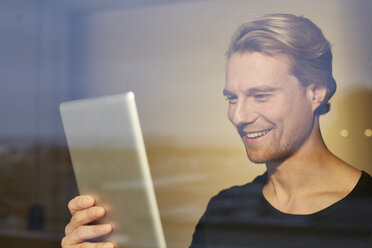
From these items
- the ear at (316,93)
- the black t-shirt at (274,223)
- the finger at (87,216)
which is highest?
the ear at (316,93)

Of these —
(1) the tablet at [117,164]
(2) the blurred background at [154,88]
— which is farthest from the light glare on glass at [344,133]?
(1) the tablet at [117,164]

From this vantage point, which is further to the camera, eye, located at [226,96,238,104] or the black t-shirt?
eye, located at [226,96,238,104]

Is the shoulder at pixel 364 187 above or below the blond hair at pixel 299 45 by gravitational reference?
below

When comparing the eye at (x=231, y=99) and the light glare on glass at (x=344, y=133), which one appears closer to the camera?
the light glare on glass at (x=344, y=133)

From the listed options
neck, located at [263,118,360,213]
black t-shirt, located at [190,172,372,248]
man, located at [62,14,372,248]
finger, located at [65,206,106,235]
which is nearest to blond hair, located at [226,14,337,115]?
man, located at [62,14,372,248]

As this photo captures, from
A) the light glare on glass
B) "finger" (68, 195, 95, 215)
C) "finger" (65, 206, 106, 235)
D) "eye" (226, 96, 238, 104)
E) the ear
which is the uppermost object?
"eye" (226, 96, 238, 104)

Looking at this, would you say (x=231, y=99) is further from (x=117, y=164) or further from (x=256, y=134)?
(x=117, y=164)

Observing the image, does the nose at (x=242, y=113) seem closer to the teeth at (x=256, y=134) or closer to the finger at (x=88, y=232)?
the teeth at (x=256, y=134)

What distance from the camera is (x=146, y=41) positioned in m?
1.41

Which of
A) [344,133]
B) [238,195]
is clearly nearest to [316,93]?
[344,133]

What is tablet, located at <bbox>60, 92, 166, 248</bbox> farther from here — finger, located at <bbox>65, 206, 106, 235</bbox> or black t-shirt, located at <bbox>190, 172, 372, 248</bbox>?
black t-shirt, located at <bbox>190, 172, 372, 248</bbox>

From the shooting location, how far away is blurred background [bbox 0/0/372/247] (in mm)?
1100

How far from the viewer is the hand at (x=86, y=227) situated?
120 cm

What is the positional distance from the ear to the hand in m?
0.66
